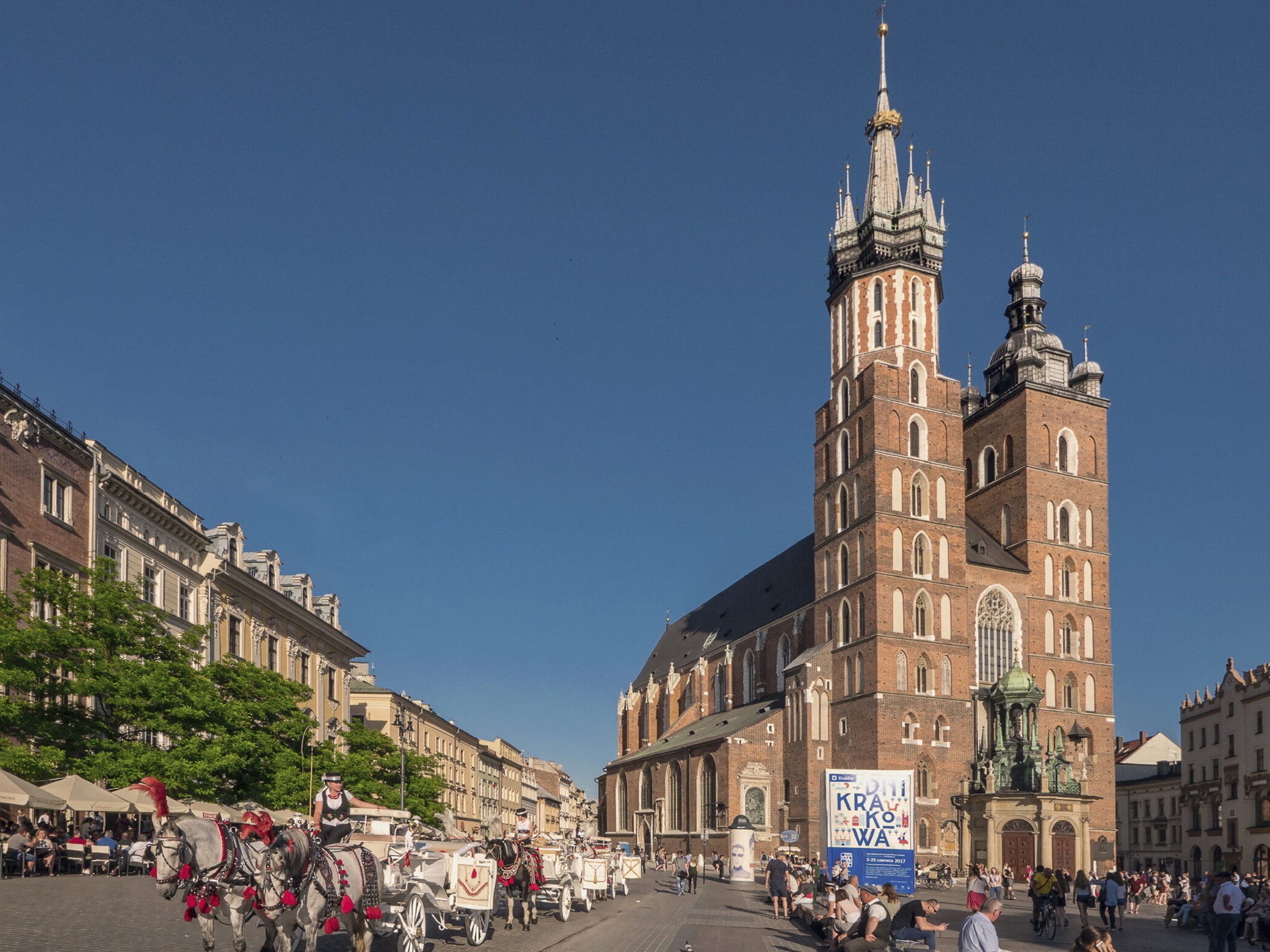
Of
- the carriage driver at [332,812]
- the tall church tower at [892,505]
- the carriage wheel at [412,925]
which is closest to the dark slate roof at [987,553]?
the tall church tower at [892,505]

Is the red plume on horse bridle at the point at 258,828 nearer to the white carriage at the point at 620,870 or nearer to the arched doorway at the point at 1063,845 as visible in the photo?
the white carriage at the point at 620,870

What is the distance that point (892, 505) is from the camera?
66.3 meters

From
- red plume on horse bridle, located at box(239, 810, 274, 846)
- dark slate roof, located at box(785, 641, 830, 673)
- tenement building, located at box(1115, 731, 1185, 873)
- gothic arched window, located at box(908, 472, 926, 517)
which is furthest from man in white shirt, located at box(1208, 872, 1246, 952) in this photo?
tenement building, located at box(1115, 731, 1185, 873)

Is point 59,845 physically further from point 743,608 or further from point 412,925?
point 743,608

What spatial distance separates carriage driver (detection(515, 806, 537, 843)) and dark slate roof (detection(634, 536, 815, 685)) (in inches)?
2126

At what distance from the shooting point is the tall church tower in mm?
64438

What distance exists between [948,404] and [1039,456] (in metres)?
5.58

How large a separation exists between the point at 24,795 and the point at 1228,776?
61.9 meters

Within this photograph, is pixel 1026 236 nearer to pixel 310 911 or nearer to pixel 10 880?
pixel 10 880

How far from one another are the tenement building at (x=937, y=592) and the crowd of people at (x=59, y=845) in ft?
117

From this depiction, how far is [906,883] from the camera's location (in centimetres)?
2645

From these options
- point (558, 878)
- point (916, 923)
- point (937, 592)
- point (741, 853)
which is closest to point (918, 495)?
point (937, 592)

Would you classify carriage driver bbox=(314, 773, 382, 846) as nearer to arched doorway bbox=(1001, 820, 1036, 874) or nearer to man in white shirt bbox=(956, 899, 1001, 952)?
man in white shirt bbox=(956, 899, 1001, 952)

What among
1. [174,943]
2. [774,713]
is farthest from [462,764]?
[174,943]
